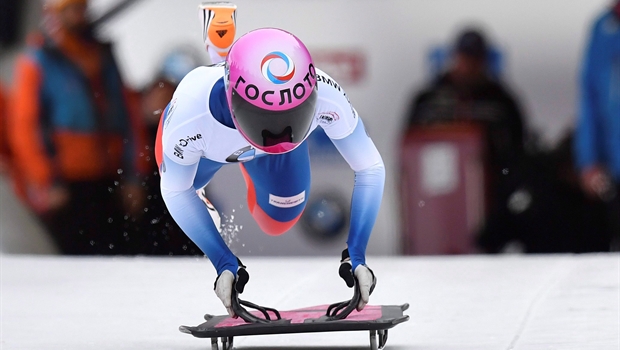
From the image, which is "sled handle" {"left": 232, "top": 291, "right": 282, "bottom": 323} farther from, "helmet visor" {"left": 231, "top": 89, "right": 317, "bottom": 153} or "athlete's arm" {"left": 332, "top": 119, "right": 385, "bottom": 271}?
"helmet visor" {"left": 231, "top": 89, "right": 317, "bottom": 153}

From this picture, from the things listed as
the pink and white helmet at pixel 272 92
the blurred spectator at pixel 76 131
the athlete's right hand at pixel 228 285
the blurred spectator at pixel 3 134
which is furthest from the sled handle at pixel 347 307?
A: the blurred spectator at pixel 3 134

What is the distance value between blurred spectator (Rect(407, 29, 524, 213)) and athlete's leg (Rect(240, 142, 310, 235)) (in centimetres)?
330

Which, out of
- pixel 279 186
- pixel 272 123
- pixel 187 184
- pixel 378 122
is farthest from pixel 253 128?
pixel 378 122

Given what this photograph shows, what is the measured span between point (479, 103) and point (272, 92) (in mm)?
4737

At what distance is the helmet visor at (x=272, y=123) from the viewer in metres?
3.35

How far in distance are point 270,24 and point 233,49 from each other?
4.68m

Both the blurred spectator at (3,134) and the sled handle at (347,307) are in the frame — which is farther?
the blurred spectator at (3,134)

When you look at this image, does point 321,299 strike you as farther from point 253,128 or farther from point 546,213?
point 546,213

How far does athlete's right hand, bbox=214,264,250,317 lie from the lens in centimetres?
366

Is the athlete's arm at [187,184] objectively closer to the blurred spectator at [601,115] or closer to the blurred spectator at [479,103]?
the blurred spectator at [479,103]

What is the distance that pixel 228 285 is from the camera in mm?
3662

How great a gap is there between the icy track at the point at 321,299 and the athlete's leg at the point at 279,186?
593mm

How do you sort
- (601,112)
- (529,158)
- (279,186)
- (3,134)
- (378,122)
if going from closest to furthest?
(279,186) → (601,112) → (529,158) → (378,122) → (3,134)

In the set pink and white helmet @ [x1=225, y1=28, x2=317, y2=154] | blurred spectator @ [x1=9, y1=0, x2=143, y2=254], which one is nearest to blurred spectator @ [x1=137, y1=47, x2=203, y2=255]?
blurred spectator @ [x1=9, y1=0, x2=143, y2=254]
